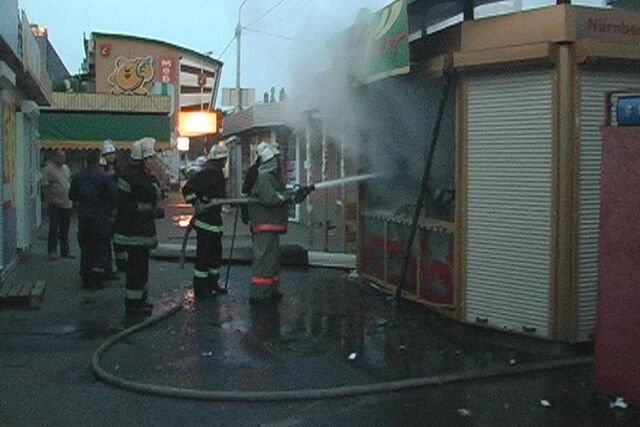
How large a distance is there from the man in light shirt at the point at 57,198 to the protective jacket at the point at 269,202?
4.89 metres

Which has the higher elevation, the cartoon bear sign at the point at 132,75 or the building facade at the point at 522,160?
the cartoon bear sign at the point at 132,75

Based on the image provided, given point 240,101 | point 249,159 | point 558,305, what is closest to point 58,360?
point 558,305

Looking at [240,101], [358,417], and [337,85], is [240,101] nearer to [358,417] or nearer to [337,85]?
[337,85]

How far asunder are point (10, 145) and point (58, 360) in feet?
21.3

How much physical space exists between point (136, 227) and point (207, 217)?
119 cm

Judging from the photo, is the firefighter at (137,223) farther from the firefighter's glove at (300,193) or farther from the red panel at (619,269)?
the red panel at (619,269)

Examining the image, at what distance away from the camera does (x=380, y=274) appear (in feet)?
34.2

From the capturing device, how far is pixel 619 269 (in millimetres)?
5484

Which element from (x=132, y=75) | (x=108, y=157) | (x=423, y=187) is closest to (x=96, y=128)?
(x=108, y=157)

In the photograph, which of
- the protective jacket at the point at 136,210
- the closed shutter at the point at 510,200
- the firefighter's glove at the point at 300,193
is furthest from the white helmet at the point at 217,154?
the closed shutter at the point at 510,200

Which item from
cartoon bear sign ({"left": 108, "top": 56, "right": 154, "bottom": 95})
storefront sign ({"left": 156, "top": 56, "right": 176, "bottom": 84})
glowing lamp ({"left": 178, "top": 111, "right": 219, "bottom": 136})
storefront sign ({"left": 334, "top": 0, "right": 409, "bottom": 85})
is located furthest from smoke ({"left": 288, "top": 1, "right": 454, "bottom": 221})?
storefront sign ({"left": 156, "top": 56, "right": 176, "bottom": 84})

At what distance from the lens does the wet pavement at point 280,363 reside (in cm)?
561

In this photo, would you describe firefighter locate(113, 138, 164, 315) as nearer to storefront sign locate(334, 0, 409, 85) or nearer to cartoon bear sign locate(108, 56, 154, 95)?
storefront sign locate(334, 0, 409, 85)

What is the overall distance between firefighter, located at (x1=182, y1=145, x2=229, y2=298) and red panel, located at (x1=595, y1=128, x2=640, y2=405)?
5336 millimetres
